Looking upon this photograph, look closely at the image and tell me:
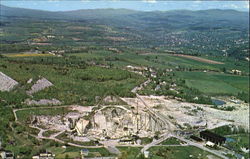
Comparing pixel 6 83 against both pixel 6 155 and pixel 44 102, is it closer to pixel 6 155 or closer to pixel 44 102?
pixel 44 102

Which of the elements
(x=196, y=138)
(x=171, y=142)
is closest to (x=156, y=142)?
(x=171, y=142)

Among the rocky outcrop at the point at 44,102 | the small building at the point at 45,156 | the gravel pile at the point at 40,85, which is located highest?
the gravel pile at the point at 40,85

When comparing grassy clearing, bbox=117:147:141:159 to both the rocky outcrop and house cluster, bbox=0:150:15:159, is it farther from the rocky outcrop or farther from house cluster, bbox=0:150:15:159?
the rocky outcrop

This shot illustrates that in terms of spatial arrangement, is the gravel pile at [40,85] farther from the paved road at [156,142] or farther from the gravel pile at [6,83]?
the paved road at [156,142]

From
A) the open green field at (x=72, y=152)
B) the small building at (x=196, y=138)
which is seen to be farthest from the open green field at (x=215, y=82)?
the open green field at (x=72, y=152)

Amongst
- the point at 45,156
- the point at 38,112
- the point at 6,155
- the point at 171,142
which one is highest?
the point at 38,112

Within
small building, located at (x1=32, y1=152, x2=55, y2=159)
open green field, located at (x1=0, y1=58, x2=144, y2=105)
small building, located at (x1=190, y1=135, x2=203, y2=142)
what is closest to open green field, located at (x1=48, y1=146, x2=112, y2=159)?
small building, located at (x1=32, y1=152, x2=55, y2=159)

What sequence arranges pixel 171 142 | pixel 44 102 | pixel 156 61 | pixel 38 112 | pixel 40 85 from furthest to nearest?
1. pixel 156 61
2. pixel 40 85
3. pixel 44 102
4. pixel 38 112
5. pixel 171 142
